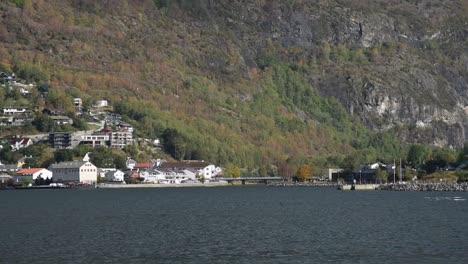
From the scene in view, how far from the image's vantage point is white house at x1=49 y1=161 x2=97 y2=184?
547 feet

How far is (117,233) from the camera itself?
69.4m

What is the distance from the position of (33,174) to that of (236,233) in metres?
101

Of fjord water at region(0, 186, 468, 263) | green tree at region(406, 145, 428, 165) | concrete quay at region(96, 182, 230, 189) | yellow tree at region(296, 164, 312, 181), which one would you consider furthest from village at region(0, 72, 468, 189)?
fjord water at region(0, 186, 468, 263)

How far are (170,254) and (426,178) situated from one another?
10677 centimetres

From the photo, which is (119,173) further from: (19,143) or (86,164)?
(19,143)

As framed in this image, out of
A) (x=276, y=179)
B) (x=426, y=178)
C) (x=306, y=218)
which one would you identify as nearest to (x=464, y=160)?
(x=426, y=178)

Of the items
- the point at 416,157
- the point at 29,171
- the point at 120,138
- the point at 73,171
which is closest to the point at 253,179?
the point at 120,138

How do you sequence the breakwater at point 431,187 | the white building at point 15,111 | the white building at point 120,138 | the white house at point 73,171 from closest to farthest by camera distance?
the breakwater at point 431,187
the white house at point 73,171
the white building at point 120,138
the white building at point 15,111

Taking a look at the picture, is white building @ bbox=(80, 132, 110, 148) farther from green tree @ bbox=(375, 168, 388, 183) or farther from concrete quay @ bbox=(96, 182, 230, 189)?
green tree @ bbox=(375, 168, 388, 183)

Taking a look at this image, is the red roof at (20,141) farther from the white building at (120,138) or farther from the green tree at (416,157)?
the green tree at (416,157)

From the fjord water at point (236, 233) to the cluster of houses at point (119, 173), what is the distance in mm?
63396

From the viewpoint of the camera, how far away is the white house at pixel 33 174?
165825 millimetres

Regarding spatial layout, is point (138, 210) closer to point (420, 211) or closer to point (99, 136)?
point (420, 211)

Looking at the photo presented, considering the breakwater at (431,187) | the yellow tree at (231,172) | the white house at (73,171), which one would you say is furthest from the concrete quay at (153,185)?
the breakwater at (431,187)
